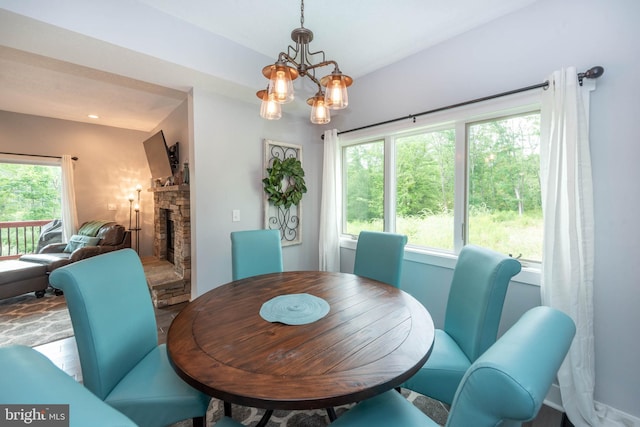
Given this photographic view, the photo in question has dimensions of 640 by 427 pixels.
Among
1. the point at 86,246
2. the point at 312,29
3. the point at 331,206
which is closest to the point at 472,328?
the point at 331,206

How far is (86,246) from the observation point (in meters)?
3.86

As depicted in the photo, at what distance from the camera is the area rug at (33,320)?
254cm

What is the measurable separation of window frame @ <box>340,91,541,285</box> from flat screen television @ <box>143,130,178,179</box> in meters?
2.50

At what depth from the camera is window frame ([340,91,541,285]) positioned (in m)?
1.88

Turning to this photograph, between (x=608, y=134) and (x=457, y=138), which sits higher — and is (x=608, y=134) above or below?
below

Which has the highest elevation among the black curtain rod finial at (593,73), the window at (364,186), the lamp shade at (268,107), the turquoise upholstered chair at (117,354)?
the black curtain rod finial at (593,73)

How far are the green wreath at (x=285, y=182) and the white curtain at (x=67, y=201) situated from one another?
12.9 feet

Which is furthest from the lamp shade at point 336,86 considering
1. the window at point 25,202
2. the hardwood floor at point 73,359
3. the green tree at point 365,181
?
the window at point 25,202

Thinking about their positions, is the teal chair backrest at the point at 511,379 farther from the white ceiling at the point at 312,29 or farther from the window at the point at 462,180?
the white ceiling at the point at 312,29

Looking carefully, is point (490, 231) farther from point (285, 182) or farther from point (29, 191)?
point (29, 191)

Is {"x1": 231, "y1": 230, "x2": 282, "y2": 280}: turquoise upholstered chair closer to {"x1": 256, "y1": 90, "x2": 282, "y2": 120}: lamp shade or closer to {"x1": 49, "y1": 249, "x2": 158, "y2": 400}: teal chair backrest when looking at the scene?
{"x1": 49, "y1": 249, "x2": 158, "y2": 400}: teal chair backrest

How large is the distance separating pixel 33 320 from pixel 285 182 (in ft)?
10.3

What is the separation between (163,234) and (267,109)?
3712mm

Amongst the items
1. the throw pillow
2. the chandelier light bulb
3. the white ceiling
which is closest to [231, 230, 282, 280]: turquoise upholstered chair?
the chandelier light bulb
